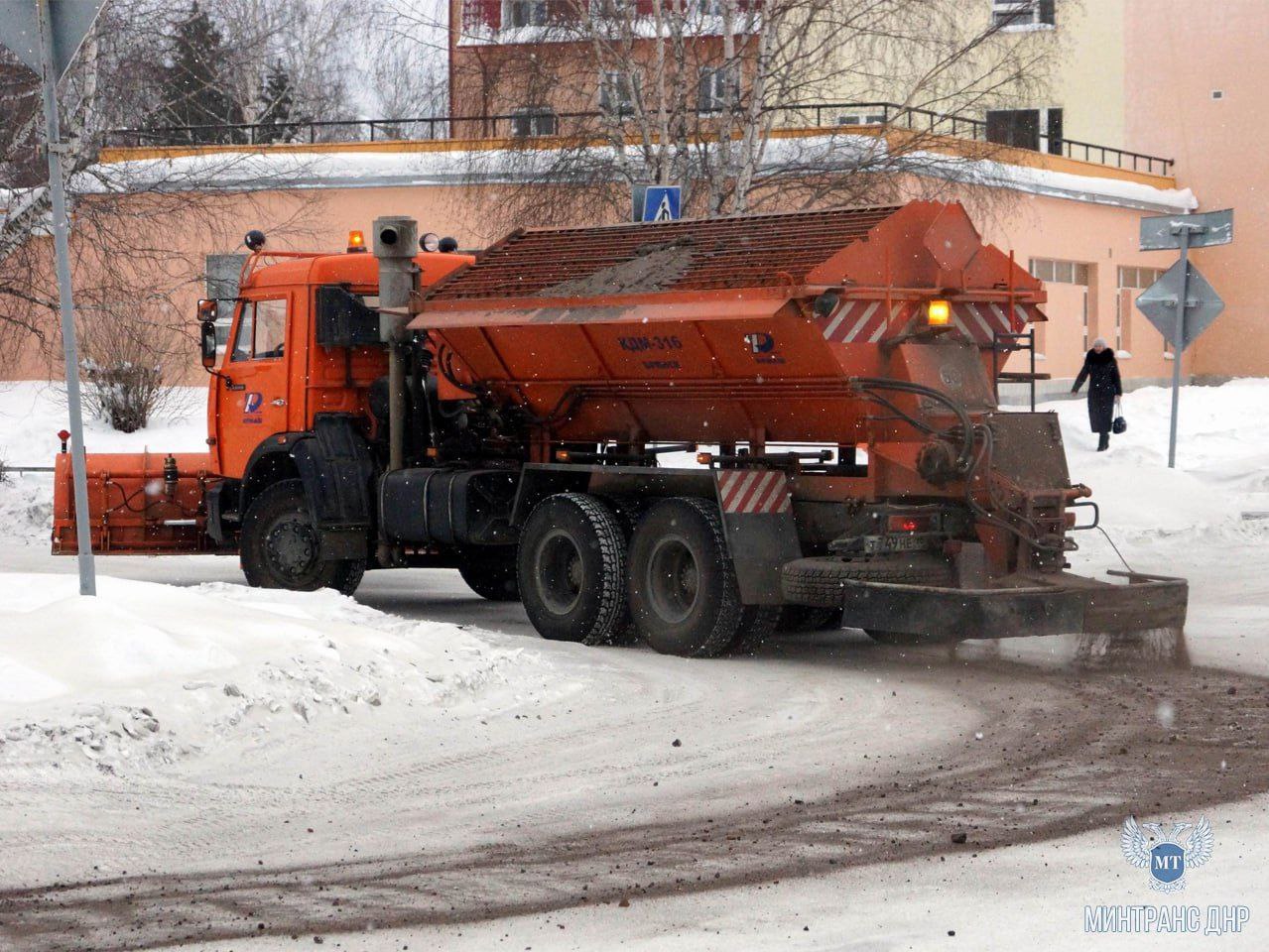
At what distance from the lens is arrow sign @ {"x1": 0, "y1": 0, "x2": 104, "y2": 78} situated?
8.77 metres

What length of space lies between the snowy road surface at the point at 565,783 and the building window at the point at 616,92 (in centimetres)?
1102

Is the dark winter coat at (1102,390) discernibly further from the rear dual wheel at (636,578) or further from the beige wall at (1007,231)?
the rear dual wheel at (636,578)

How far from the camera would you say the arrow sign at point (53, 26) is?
8.77 metres

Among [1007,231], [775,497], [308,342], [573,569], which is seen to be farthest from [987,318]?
[1007,231]

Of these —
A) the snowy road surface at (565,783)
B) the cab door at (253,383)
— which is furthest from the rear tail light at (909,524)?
the cab door at (253,383)

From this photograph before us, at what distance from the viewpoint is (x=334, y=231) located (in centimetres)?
3081

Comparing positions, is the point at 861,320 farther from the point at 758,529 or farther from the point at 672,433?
the point at 672,433

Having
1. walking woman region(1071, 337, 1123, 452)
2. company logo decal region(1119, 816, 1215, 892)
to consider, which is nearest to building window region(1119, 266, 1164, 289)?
walking woman region(1071, 337, 1123, 452)


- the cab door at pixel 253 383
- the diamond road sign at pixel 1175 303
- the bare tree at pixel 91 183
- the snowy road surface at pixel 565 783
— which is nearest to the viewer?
the snowy road surface at pixel 565 783

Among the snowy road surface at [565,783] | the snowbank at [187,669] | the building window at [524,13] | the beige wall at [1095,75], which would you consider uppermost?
the beige wall at [1095,75]

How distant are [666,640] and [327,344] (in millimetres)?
3944

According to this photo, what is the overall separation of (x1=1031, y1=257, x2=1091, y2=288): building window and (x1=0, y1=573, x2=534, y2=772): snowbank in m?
26.2

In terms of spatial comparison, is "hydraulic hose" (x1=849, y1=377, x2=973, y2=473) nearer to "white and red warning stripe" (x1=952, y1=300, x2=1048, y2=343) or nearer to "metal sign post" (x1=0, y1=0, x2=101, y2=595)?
"white and red warning stripe" (x1=952, y1=300, x2=1048, y2=343)

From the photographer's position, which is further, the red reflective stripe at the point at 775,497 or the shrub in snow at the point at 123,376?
the shrub in snow at the point at 123,376
